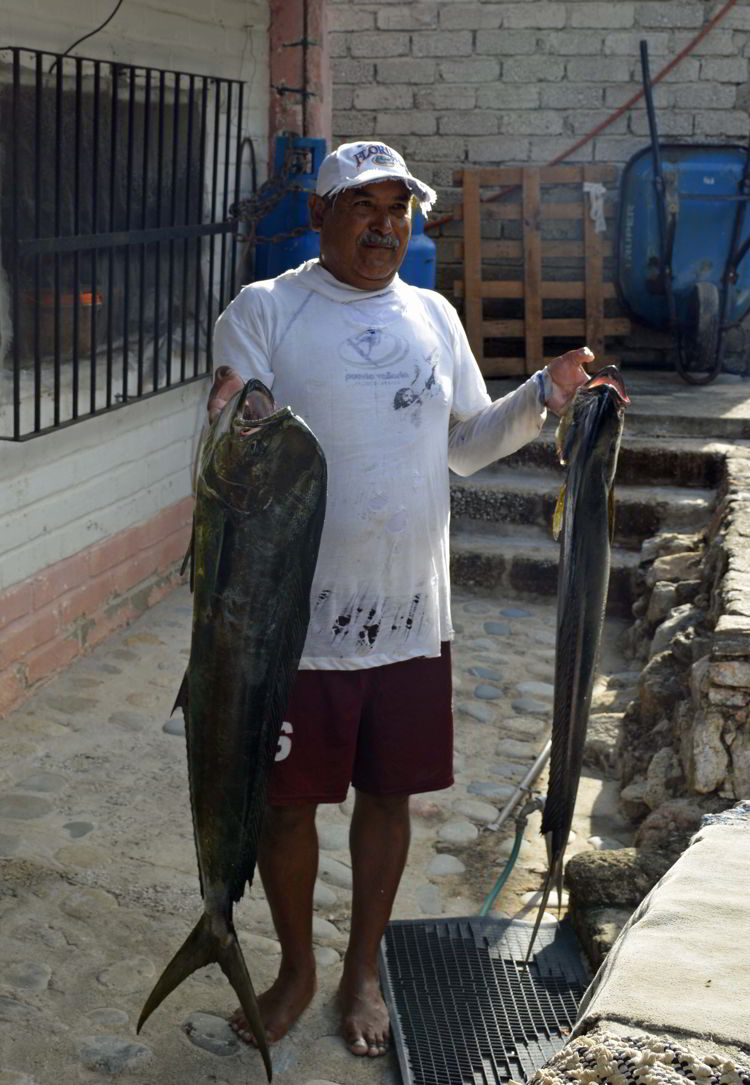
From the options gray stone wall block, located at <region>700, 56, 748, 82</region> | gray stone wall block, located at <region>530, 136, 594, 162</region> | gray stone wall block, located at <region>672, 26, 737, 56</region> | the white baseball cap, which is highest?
gray stone wall block, located at <region>672, 26, 737, 56</region>

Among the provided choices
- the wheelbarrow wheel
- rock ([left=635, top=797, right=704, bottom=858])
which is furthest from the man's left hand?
the wheelbarrow wheel

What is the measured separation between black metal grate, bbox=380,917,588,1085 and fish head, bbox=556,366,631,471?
1.42m

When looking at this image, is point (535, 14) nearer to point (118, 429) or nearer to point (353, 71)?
point (353, 71)

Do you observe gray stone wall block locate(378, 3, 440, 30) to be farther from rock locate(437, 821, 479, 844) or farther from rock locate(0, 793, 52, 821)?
rock locate(0, 793, 52, 821)

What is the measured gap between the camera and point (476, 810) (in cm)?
437

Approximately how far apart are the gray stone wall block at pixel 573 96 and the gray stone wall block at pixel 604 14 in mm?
437

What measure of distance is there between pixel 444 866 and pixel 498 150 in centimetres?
704

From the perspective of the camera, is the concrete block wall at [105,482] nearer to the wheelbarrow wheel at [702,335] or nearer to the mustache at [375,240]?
the mustache at [375,240]

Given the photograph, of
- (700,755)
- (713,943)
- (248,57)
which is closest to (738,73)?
(248,57)

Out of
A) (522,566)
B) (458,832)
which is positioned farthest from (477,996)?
(522,566)

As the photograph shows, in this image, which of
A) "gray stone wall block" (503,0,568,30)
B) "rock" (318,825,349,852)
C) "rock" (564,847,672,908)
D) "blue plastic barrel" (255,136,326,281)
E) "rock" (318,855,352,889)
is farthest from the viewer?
"gray stone wall block" (503,0,568,30)

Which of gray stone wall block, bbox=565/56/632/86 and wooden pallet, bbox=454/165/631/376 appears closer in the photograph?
wooden pallet, bbox=454/165/631/376

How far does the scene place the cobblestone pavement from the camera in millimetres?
2994

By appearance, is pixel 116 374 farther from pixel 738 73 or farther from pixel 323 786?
pixel 738 73
